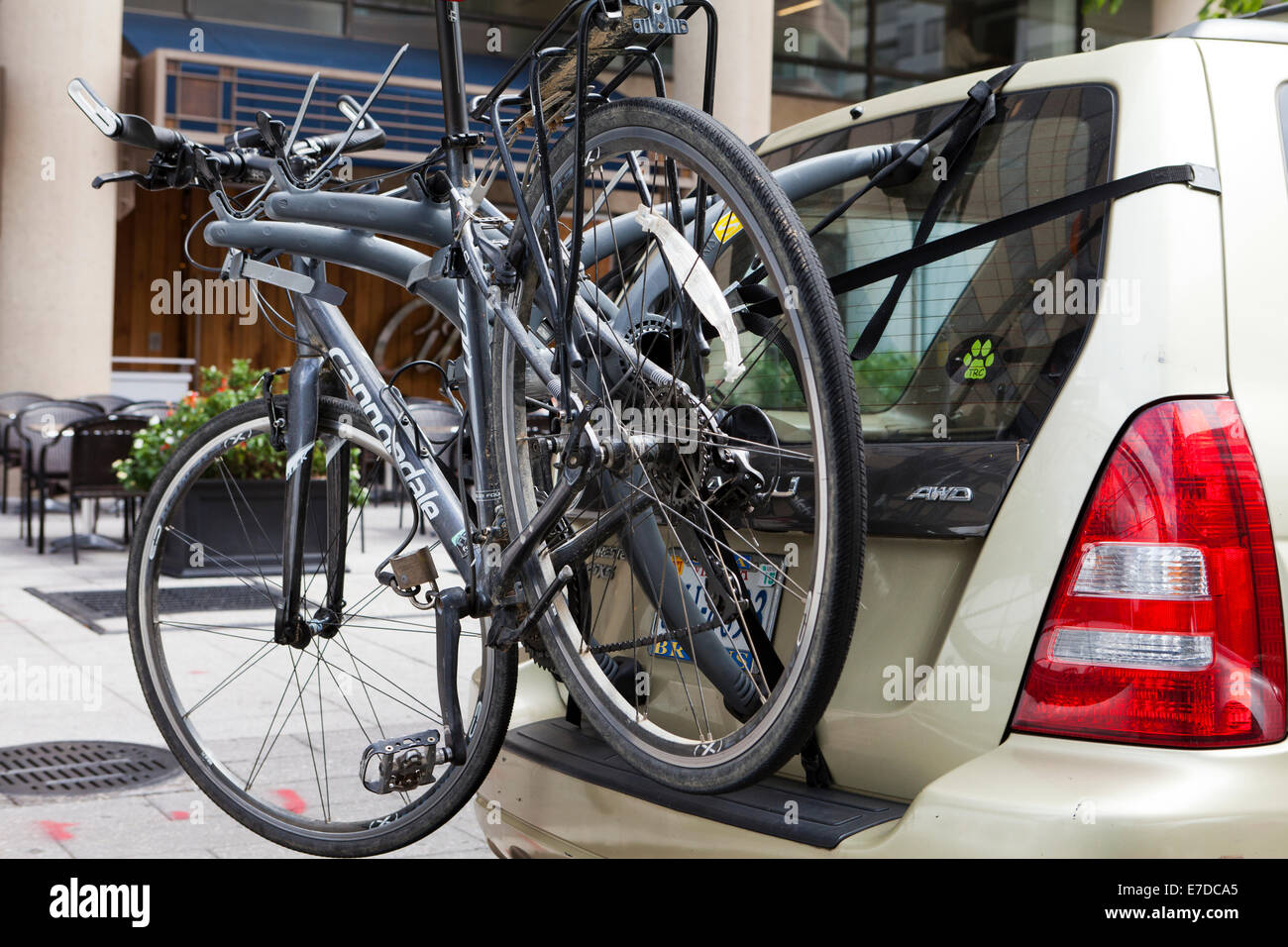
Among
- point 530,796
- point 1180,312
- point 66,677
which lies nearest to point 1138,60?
point 1180,312

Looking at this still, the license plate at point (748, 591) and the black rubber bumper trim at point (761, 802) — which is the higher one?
the license plate at point (748, 591)

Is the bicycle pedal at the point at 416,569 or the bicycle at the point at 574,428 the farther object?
the bicycle pedal at the point at 416,569

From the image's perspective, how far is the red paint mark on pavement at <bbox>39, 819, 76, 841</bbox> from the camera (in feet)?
12.7

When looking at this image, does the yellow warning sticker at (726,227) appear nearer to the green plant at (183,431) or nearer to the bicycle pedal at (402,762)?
the bicycle pedal at (402,762)

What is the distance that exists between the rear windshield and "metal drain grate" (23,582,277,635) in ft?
18.5

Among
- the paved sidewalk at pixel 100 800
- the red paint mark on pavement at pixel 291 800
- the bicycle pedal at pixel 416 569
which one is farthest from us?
the red paint mark on pavement at pixel 291 800

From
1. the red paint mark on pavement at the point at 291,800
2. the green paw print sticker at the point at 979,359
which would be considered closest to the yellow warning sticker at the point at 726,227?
the green paw print sticker at the point at 979,359

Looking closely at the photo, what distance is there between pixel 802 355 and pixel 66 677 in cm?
511

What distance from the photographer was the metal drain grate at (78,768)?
4.36 m

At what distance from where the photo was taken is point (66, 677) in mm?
6109

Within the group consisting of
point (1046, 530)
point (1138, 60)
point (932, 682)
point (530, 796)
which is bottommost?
point (530, 796)

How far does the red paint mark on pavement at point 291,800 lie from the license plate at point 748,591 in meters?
2.10
